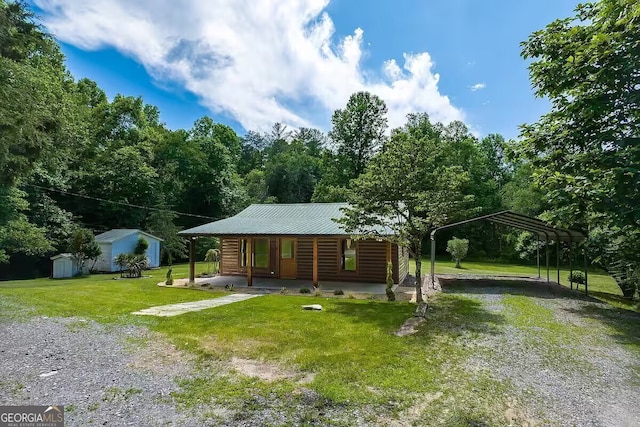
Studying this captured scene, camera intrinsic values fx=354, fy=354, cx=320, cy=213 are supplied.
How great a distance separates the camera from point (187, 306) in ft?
31.9

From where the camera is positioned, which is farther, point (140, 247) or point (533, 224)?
point (140, 247)

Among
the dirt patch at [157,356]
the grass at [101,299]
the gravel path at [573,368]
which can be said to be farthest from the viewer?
the grass at [101,299]

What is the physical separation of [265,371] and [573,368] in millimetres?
4423

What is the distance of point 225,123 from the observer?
1881 inches

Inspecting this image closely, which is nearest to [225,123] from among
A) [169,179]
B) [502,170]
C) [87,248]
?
[169,179]

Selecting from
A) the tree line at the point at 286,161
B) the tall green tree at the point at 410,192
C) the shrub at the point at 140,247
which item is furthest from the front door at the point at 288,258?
the shrub at the point at 140,247

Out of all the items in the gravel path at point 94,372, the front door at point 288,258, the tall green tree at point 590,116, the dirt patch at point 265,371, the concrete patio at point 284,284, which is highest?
the tall green tree at point 590,116

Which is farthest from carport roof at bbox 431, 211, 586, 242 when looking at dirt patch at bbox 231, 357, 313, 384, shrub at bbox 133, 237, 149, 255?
shrub at bbox 133, 237, 149, 255

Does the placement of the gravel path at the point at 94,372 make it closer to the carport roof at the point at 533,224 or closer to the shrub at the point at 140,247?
the carport roof at the point at 533,224

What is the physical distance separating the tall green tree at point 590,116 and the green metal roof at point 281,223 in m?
6.53

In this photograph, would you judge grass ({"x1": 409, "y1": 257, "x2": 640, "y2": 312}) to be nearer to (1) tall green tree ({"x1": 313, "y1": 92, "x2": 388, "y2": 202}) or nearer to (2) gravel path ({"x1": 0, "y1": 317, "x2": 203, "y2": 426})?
(1) tall green tree ({"x1": 313, "y1": 92, "x2": 388, "y2": 202})

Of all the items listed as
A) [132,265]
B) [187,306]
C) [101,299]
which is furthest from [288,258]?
[132,265]

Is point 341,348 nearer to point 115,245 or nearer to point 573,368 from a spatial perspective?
point 573,368

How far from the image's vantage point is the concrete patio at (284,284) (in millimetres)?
13086
